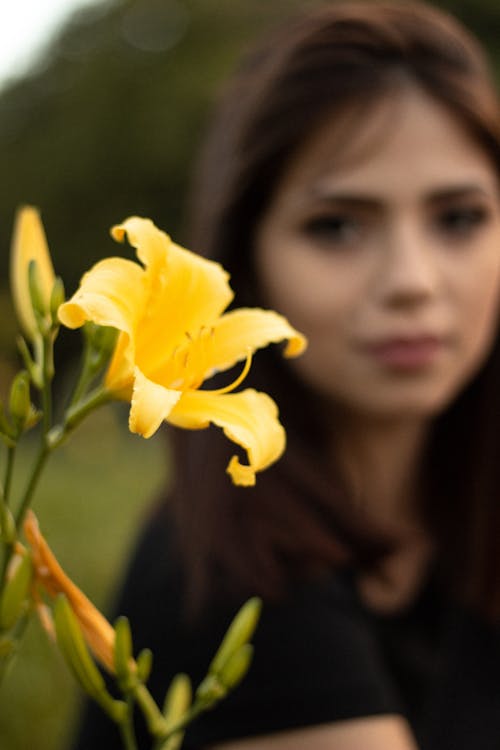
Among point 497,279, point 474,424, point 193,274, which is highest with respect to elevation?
point 193,274

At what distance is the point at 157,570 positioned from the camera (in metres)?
1.29

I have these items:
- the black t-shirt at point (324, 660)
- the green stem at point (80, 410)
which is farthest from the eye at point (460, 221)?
the green stem at point (80, 410)

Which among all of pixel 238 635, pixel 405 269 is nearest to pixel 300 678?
pixel 405 269

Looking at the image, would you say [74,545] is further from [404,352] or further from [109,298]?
[109,298]

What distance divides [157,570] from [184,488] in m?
0.12

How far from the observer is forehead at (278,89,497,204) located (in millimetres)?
1184

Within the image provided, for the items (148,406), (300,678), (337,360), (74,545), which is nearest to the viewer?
(148,406)

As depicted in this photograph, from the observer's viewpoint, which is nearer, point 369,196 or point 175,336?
point 175,336

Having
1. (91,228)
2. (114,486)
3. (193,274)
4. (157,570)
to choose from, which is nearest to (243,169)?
(157,570)

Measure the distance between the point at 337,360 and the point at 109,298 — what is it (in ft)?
2.62

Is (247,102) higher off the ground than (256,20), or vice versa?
(247,102)

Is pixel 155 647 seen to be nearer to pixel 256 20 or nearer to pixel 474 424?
pixel 474 424

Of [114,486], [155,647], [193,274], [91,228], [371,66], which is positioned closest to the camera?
[193,274]

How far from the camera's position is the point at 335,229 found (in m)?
1.24
